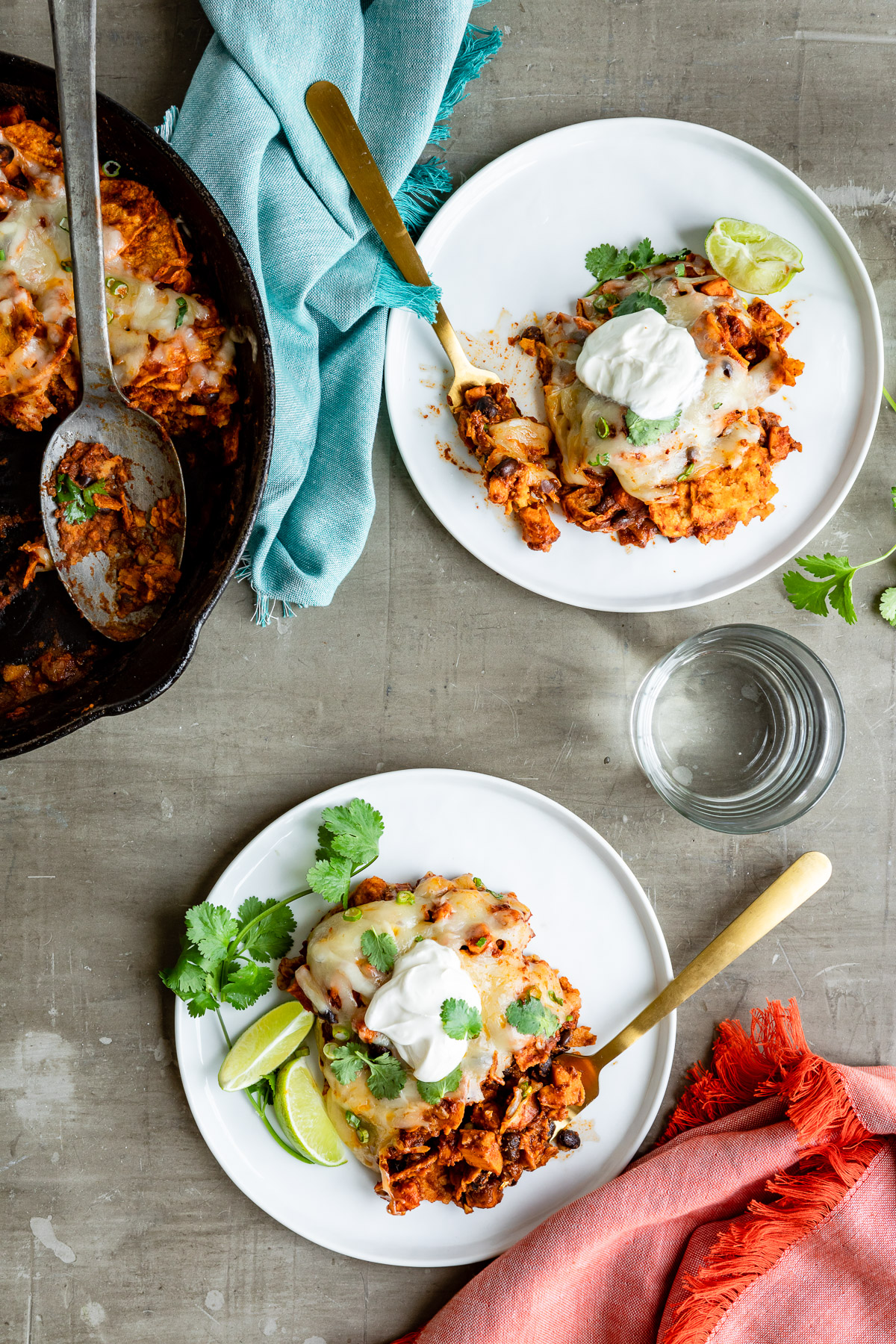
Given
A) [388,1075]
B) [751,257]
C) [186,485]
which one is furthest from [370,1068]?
[751,257]

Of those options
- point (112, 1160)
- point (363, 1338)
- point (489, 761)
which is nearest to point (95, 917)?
point (112, 1160)

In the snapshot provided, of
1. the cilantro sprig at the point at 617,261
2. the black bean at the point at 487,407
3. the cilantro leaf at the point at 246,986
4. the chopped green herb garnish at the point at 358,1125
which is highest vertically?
the cilantro sprig at the point at 617,261

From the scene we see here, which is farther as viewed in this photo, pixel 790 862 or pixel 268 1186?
pixel 790 862

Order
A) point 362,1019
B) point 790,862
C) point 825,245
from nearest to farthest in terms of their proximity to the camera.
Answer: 1. point 362,1019
2. point 825,245
3. point 790,862

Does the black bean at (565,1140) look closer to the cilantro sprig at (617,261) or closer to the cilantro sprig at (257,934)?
the cilantro sprig at (257,934)

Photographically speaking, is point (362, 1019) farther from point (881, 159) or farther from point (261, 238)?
point (881, 159)

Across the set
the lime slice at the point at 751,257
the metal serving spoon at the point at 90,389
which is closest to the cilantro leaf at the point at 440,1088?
the metal serving spoon at the point at 90,389
